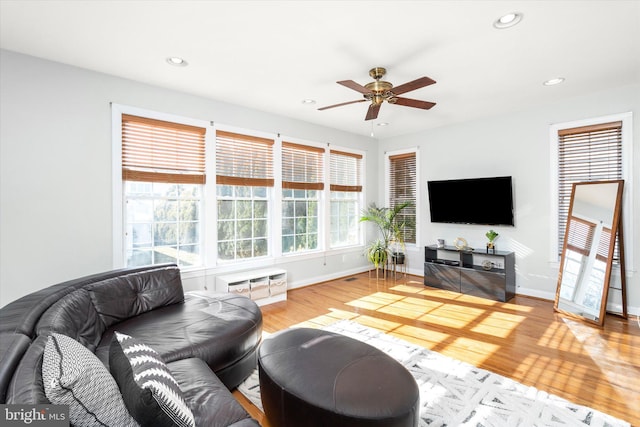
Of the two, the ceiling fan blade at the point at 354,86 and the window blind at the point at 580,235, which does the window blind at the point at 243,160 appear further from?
the window blind at the point at 580,235

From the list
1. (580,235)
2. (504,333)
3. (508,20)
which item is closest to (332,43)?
(508,20)

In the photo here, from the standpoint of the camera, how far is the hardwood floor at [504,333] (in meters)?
2.30

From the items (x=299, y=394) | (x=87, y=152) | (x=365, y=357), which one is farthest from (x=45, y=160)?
(x=365, y=357)

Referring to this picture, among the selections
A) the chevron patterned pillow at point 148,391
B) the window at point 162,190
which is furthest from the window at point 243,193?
the chevron patterned pillow at point 148,391

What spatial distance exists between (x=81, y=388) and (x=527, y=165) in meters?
5.39

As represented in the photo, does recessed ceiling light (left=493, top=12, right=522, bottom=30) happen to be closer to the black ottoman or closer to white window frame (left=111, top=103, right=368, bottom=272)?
the black ottoman

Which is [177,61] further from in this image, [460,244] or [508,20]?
[460,244]

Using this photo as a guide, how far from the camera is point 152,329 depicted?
7.29ft

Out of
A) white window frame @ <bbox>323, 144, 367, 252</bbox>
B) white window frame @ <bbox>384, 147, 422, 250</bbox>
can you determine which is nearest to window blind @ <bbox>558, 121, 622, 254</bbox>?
white window frame @ <bbox>384, 147, 422, 250</bbox>

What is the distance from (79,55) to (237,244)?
8.88 feet

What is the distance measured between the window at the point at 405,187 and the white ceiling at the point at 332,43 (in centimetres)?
216

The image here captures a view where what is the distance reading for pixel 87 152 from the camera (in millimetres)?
3135

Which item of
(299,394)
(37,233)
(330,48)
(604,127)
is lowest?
(299,394)

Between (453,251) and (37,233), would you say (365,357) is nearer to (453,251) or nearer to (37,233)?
(37,233)
